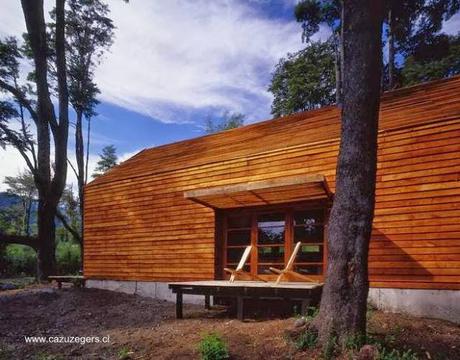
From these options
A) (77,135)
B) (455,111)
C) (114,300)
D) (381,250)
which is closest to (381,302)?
(381,250)

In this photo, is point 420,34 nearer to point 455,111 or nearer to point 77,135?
point 455,111

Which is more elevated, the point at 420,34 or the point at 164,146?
the point at 420,34

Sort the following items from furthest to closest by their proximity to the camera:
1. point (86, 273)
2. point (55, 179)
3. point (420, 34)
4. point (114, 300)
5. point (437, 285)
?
1. point (420, 34)
2. point (55, 179)
3. point (86, 273)
4. point (114, 300)
5. point (437, 285)

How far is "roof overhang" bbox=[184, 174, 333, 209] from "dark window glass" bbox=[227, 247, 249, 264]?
1.11m

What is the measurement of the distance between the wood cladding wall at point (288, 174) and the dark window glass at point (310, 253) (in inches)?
46.3

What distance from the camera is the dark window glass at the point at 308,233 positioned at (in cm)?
852

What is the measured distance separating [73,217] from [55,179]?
2424cm

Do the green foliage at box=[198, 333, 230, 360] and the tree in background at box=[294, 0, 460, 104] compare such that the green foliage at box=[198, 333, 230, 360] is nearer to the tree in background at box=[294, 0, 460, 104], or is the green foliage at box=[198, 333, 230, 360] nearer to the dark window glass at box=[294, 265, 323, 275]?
the dark window glass at box=[294, 265, 323, 275]

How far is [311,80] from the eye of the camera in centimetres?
2744

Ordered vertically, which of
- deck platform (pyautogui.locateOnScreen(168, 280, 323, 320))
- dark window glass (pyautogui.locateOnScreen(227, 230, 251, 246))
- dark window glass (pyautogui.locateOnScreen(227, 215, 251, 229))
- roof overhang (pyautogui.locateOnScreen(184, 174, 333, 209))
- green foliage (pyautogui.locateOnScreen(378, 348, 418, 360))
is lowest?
green foliage (pyautogui.locateOnScreen(378, 348, 418, 360))

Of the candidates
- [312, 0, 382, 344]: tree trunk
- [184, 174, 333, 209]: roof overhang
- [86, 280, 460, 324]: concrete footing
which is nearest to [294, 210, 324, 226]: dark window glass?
[184, 174, 333, 209]: roof overhang

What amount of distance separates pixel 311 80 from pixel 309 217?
20643mm

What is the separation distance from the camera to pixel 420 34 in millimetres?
23688

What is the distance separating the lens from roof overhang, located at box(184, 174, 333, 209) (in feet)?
24.1
